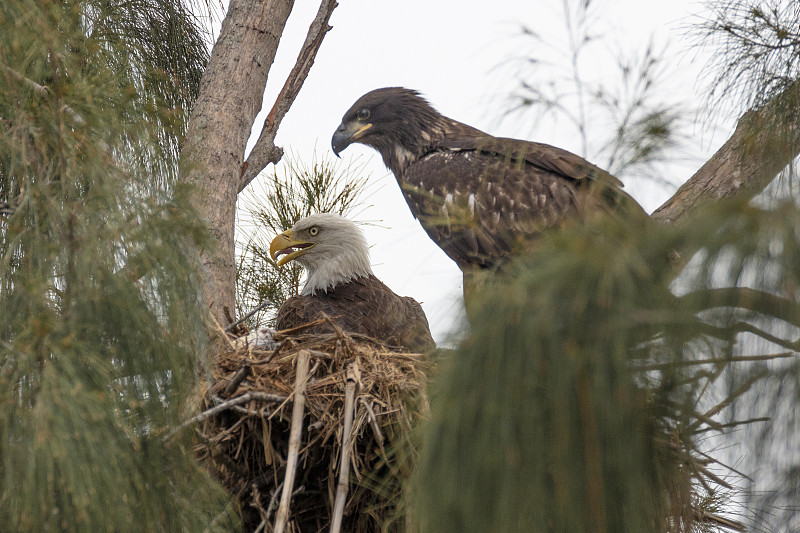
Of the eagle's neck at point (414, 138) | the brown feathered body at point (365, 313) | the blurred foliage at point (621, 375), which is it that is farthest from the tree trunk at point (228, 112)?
the blurred foliage at point (621, 375)

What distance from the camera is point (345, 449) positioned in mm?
3146

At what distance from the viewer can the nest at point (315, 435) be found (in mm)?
3336

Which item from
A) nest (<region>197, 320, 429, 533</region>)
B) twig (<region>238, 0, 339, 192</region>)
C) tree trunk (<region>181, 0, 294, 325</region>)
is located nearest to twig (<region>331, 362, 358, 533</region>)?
nest (<region>197, 320, 429, 533</region>)

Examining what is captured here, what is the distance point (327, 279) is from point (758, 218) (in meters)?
3.81

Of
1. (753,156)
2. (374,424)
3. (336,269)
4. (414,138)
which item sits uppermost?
(414,138)

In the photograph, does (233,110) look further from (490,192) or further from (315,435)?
(315,435)

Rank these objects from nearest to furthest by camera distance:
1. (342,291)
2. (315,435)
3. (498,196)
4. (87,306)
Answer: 1. (87,306)
2. (315,435)
3. (498,196)
4. (342,291)

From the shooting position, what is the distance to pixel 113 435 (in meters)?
1.99

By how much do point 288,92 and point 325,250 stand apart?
1033mm

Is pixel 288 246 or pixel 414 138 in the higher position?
pixel 414 138

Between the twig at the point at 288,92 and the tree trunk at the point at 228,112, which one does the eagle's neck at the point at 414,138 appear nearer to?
the twig at the point at 288,92

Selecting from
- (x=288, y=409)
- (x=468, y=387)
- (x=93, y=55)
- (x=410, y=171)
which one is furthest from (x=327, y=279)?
(x=468, y=387)

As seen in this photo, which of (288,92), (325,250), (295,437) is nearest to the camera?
(295,437)

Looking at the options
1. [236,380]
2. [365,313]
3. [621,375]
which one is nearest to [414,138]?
[365,313]
